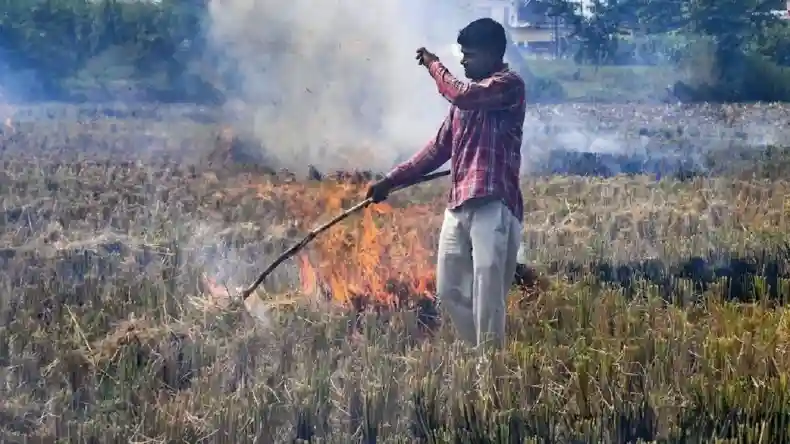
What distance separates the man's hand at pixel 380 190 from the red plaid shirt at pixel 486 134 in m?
0.27

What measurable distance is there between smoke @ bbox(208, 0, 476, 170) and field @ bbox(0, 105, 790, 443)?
1092mm

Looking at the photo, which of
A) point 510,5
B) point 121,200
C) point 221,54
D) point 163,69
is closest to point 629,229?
point 510,5

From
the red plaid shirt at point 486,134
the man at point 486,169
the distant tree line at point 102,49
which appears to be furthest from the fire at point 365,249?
the distant tree line at point 102,49

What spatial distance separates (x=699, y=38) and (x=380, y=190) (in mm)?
6105

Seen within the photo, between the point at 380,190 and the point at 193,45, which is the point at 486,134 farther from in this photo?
the point at 193,45

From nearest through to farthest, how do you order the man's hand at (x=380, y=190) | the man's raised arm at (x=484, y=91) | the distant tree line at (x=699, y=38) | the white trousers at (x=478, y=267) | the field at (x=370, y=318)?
the field at (x=370, y=318), the man's raised arm at (x=484, y=91), the white trousers at (x=478, y=267), the man's hand at (x=380, y=190), the distant tree line at (x=699, y=38)

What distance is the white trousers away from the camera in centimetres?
344

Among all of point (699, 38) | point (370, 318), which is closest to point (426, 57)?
point (370, 318)

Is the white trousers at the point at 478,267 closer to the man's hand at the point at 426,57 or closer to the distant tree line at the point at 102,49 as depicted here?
the man's hand at the point at 426,57

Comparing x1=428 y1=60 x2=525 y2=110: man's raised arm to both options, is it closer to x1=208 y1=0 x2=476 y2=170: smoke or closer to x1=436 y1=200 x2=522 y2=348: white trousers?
x1=436 y1=200 x2=522 y2=348: white trousers

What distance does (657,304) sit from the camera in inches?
159

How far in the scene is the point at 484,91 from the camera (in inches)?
131

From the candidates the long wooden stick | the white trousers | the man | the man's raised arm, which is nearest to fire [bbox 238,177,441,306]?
the long wooden stick

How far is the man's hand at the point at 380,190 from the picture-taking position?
3.69m
